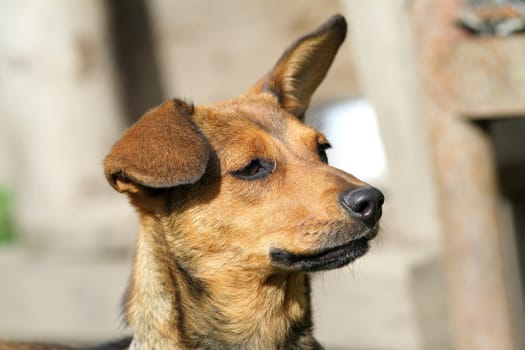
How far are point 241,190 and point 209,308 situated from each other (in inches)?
17.5

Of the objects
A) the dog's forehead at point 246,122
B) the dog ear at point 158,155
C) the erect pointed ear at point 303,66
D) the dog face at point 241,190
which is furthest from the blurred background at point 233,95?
the dog ear at point 158,155

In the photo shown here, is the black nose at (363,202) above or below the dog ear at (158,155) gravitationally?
below

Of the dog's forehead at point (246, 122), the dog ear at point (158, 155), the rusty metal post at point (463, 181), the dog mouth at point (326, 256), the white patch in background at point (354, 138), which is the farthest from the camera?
the white patch in background at point (354, 138)

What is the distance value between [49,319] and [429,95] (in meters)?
4.14

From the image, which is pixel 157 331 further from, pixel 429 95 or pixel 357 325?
pixel 357 325

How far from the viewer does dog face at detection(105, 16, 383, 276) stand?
12.6 feet

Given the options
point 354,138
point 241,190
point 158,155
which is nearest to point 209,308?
point 241,190

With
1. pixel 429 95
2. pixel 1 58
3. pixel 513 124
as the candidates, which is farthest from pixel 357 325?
pixel 1 58

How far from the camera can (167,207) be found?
4.18 metres

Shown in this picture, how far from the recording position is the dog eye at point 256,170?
13.5 feet

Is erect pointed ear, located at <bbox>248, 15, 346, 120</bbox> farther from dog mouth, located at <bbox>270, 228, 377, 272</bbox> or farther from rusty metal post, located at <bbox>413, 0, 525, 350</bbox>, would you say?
dog mouth, located at <bbox>270, 228, 377, 272</bbox>

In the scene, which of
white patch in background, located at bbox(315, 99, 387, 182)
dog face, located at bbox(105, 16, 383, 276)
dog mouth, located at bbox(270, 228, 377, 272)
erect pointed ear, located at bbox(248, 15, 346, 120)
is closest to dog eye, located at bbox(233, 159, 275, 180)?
dog face, located at bbox(105, 16, 383, 276)

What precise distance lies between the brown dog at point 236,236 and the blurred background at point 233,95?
93 centimetres

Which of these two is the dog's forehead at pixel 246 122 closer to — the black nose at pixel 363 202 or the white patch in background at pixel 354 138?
the black nose at pixel 363 202
